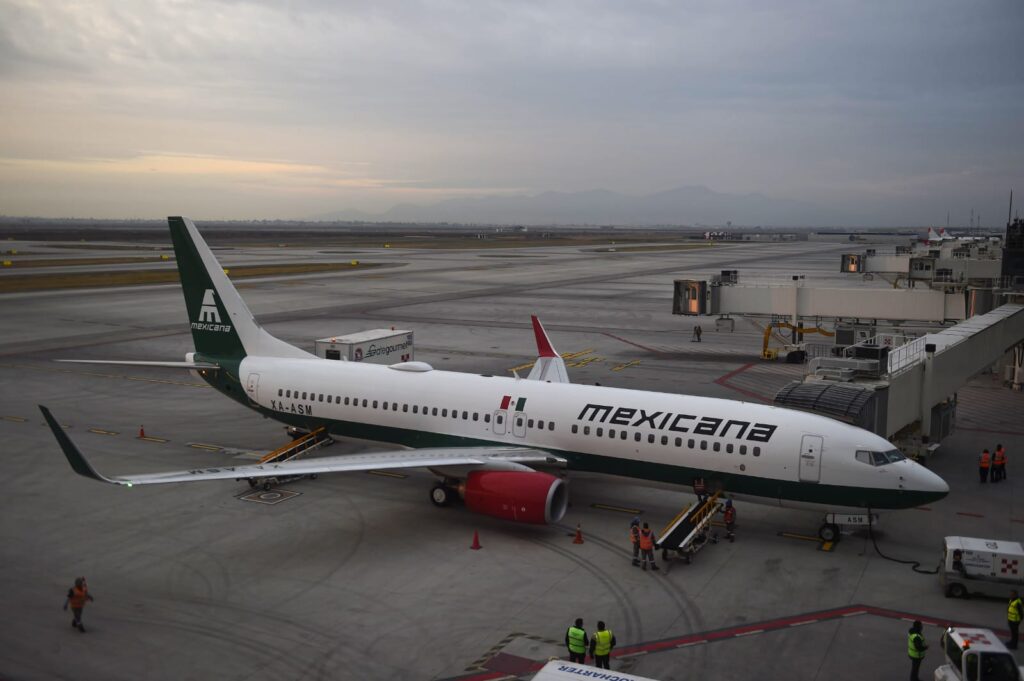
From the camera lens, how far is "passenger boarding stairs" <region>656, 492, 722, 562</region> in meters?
22.6

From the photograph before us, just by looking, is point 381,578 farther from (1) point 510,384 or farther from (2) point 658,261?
(2) point 658,261

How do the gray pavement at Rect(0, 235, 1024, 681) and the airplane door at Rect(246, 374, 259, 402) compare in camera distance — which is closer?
the gray pavement at Rect(0, 235, 1024, 681)

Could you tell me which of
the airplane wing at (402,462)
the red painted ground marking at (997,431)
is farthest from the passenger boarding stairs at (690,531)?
the red painted ground marking at (997,431)

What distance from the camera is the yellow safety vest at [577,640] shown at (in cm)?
1666

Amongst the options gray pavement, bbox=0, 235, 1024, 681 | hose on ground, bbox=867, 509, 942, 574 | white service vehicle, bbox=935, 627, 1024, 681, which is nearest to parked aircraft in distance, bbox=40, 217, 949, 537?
hose on ground, bbox=867, 509, 942, 574

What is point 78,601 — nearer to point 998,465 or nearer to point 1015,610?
point 1015,610

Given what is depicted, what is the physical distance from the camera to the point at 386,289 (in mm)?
100625

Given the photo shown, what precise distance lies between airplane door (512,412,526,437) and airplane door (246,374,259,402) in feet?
35.7

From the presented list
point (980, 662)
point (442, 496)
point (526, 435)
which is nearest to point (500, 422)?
point (526, 435)

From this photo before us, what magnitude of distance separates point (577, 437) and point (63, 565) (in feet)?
49.2

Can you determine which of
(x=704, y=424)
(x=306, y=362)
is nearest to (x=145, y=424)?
(x=306, y=362)

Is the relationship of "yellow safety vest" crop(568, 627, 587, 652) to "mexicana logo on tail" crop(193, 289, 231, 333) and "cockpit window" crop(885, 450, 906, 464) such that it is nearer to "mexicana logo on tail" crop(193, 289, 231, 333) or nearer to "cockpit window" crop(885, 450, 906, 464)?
"cockpit window" crop(885, 450, 906, 464)

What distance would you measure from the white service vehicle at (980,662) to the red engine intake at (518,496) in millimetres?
10939

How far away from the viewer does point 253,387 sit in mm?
31688
